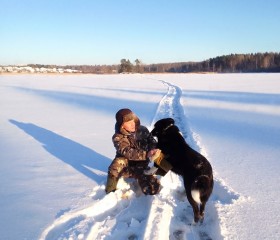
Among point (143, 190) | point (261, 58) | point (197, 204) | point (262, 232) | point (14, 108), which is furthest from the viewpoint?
point (261, 58)

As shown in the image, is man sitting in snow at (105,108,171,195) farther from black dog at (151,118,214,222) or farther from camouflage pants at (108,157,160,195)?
black dog at (151,118,214,222)

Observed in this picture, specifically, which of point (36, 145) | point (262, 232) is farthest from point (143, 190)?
point (36, 145)

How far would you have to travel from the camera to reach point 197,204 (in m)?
2.82

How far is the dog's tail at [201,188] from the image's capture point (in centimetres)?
274

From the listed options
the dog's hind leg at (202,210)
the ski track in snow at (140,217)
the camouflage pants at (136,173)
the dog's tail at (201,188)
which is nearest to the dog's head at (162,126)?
the camouflage pants at (136,173)

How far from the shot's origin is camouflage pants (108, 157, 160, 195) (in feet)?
11.1

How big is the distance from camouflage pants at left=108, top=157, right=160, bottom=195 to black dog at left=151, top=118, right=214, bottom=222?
0.34m

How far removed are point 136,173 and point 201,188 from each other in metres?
1.02

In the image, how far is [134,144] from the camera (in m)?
3.64

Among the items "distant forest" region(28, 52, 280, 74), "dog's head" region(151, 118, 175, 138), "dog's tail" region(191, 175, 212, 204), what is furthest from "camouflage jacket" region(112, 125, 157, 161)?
"distant forest" region(28, 52, 280, 74)

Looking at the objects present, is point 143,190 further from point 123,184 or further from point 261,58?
point 261,58

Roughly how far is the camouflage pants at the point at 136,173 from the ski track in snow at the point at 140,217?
0.30ft

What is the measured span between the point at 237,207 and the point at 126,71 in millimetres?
72569

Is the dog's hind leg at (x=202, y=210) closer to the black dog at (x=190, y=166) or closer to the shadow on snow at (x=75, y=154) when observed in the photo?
the black dog at (x=190, y=166)
